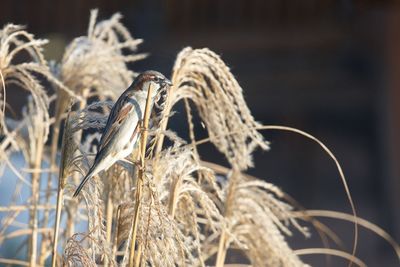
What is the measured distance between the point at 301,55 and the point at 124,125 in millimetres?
5849

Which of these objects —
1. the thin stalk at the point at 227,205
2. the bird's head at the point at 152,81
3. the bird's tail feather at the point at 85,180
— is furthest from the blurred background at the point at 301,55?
the bird's tail feather at the point at 85,180

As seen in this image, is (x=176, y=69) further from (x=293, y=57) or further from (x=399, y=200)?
(x=293, y=57)

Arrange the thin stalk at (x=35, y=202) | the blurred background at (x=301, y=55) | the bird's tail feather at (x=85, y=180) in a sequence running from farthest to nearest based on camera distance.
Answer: the blurred background at (x=301, y=55) → the thin stalk at (x=35, y=202) → the bird's tail feather at (x=85, y=180)

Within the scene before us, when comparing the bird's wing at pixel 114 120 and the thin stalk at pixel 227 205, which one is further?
the thin stalk at pixel 227 205

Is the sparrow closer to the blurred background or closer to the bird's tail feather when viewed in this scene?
the bird's tail feather

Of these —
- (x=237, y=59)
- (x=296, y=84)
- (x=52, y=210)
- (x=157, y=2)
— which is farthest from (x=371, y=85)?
(x=52, y=210)

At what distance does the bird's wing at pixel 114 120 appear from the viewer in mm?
1766

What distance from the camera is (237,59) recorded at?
749 centimetres

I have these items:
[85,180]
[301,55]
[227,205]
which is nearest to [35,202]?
[227,205]

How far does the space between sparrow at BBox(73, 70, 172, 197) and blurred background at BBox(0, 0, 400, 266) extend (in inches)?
173

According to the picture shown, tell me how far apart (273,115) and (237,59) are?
0.88m

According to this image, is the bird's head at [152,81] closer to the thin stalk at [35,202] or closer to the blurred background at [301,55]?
the thin stalk at [35,202]

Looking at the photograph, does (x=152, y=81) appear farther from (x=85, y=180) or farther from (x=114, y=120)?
(x=85, y=180)

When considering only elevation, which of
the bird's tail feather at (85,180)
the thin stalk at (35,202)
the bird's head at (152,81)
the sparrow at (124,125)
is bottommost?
the thin stalk at (35,202)
